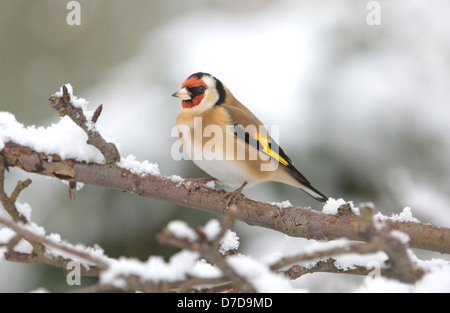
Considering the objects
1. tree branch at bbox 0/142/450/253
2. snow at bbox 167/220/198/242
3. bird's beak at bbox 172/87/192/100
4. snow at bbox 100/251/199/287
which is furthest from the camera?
bird's beak at bbox 172/87/192/100

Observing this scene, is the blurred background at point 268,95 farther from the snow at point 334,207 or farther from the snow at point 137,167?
the snow at point 334,207

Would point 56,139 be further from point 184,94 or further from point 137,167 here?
point 184,94

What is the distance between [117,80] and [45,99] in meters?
0.72

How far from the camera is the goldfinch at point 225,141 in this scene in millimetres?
Answer: 2133

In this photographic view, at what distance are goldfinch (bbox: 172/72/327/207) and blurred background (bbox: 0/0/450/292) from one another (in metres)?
0.39

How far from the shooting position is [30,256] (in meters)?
1.35

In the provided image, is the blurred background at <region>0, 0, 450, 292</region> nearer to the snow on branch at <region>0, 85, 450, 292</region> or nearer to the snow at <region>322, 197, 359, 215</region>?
the snow on branch at <region>0, 85, 450, 292</region>

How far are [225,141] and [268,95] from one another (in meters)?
0.97

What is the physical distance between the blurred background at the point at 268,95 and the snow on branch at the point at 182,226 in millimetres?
573

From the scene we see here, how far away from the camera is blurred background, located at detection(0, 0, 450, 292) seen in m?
2.59

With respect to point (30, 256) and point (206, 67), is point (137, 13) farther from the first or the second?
point (30, 256)

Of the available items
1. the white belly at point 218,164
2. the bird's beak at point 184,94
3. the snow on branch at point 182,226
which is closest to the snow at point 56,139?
the snow on branch at point 182,226

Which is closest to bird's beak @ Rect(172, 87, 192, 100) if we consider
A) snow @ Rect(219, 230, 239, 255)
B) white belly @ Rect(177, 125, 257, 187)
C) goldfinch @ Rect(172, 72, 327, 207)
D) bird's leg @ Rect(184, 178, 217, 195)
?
goldfinch @ Rect(172, 72, 327, 207)
